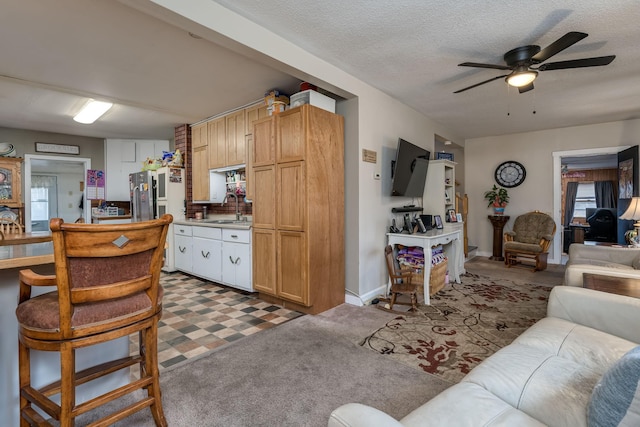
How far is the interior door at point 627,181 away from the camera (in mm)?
4714

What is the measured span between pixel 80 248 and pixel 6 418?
106cm

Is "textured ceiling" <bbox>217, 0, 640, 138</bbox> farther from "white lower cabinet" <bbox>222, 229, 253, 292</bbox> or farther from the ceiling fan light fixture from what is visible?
"white lower cabinet" <bbox>222, 229, 253, 292</bbox>

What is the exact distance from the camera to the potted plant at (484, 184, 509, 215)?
236 inches

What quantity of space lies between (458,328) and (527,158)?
4.65 meters

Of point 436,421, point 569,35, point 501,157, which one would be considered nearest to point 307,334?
point 436,421

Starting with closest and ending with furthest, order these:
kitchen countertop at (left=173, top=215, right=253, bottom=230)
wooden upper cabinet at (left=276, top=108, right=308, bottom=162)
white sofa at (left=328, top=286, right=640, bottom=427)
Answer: white sofa at (left=328, top=286, right=640, bottom=427), wooden upper cabinet at (left=276, top=108, right=308, bottom=162), kitchen countertop at (left=173, top=215, right=253, bottom=230)

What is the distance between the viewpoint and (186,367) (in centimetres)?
213

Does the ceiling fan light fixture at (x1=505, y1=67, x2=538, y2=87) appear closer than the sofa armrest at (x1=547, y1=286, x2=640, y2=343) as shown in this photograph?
No

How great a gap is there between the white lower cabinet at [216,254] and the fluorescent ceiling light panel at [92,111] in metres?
1.96

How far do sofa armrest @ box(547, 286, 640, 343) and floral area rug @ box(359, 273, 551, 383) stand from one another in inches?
27.2

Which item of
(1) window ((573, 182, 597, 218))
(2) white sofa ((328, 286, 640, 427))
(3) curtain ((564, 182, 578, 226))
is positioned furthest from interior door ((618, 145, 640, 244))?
(1) window ((573, 182, 597, 218))

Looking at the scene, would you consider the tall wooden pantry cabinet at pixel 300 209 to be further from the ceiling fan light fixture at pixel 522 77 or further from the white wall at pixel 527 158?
the white wall at pixel 527 158

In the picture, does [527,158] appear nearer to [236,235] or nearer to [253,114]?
[253,114]

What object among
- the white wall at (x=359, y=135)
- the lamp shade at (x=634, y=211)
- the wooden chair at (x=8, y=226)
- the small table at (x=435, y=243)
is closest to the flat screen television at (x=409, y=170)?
the white wall at (x=359, y=135)
